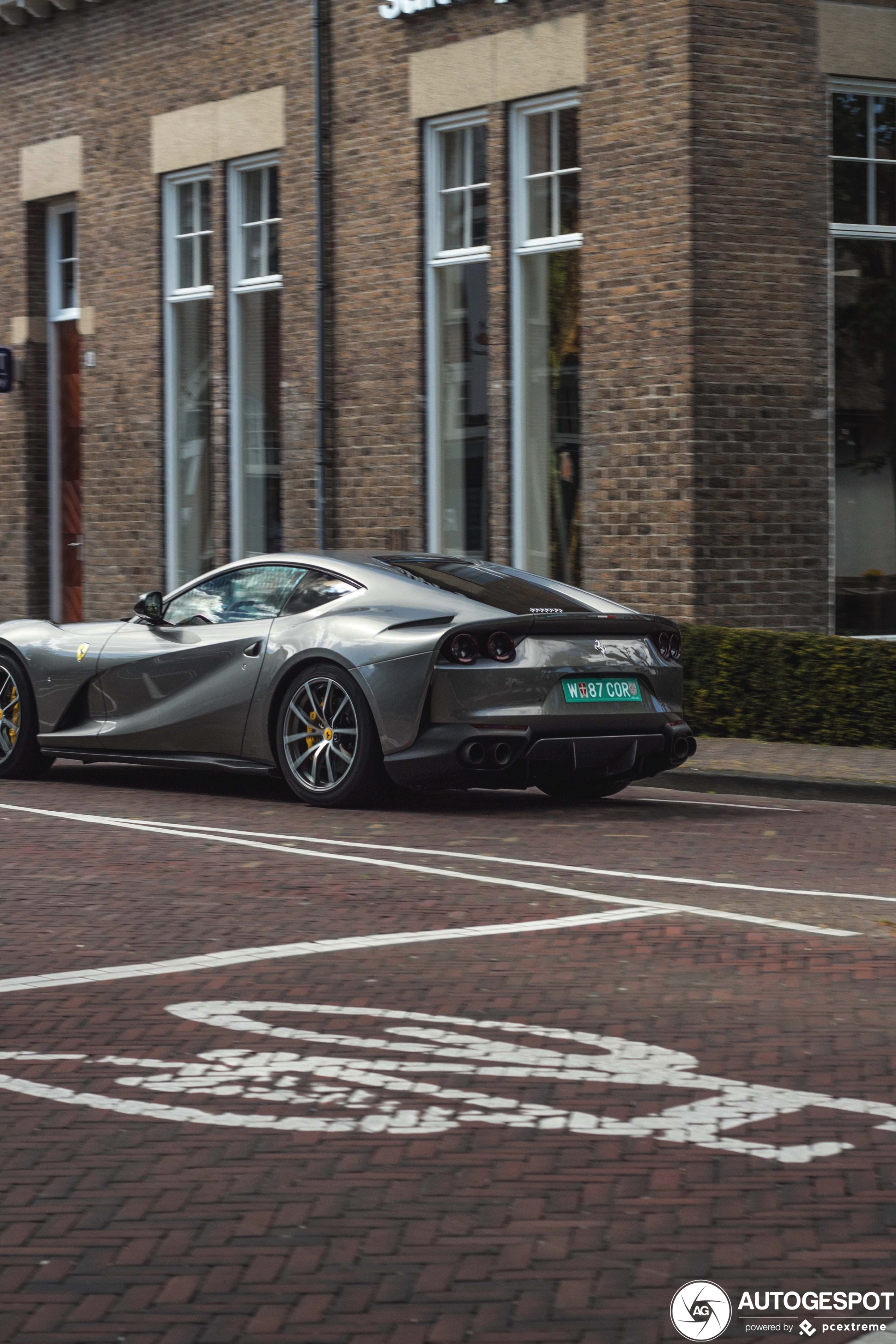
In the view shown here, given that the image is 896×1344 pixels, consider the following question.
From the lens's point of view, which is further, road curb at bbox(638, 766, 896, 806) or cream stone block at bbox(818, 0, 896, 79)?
cream stone block at bbox(818, 0, 896, 79)

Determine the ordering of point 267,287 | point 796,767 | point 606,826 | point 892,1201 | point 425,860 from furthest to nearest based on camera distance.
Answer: point 267,287, point 796,767, point 606,826, point 425,860, point 892,1201

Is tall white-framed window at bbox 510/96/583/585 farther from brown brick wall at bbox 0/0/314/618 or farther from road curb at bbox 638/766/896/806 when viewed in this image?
road curb at bbox 638/766/896/806

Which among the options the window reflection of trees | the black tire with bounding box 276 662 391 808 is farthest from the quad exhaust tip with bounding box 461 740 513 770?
the window reflection of trees

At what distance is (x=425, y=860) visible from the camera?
331 inches

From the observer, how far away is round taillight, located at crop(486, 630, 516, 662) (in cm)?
946

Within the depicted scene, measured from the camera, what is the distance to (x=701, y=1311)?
3266mm

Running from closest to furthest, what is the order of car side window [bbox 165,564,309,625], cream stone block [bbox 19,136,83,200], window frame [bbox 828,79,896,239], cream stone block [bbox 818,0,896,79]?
car side window [bbox 165,564,309,625] → cream stone block [bbox 818,0,896,79] → window frame [bbox 828,79,896,239] → cream stone block [bbox 19,136,83,200]

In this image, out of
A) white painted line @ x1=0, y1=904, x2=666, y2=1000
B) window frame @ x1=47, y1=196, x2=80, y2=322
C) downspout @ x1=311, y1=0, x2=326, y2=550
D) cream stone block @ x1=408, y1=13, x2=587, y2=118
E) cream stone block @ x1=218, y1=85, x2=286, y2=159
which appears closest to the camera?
white painted line @ x1=0, y1=904, x2=666, y2=1000

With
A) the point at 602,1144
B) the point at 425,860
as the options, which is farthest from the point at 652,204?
the point at 602,1144

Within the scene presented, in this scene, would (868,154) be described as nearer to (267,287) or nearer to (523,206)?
(523,206)

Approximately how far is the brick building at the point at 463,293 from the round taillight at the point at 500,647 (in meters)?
5.78

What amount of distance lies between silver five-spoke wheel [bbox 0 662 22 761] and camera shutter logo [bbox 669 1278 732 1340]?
28.0 feet

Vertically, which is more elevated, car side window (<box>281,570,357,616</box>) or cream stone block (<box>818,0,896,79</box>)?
cream stone block (<box>818,0,896,79</box>)

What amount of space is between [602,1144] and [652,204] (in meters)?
12.0
